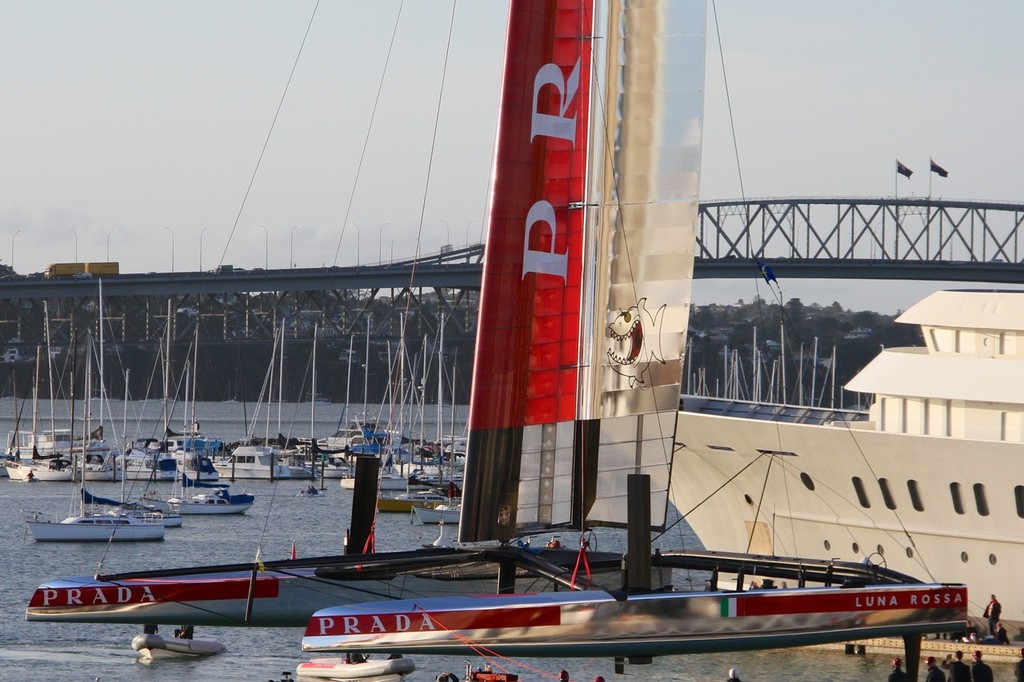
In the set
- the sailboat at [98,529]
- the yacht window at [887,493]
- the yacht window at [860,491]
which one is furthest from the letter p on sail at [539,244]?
the sailboat at [98,529]

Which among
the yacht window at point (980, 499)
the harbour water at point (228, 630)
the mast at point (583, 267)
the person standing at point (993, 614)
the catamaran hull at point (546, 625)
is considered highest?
the mast at point (583, 267)

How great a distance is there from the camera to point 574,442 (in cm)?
1345

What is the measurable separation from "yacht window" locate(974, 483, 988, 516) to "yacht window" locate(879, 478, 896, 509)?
4.42 ft

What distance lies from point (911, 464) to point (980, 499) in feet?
3.66

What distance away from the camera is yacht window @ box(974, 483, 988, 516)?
23609 mm

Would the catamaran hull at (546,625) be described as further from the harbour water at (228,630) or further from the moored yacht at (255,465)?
the moored yacht at (255,465)

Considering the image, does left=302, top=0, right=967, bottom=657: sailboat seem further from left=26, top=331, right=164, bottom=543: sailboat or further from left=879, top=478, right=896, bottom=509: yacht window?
left=26, top=331, right=164, bottom=543: sailboat

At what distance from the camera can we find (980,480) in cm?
2352

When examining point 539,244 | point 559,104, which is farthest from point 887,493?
point 559,104

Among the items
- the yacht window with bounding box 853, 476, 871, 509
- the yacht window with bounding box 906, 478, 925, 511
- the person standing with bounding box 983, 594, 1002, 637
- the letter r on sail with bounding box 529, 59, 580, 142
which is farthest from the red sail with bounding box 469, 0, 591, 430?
the yacht window with bounding box 853, 476, 871, 509

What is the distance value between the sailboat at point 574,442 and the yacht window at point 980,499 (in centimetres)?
1027

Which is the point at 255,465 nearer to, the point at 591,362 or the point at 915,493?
the point at 915,493

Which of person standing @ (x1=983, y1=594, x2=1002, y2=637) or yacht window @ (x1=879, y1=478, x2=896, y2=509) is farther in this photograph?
yacht window @ (x1=879, y1=478, x2=896, y2=509)

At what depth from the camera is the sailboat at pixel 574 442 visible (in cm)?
1179
